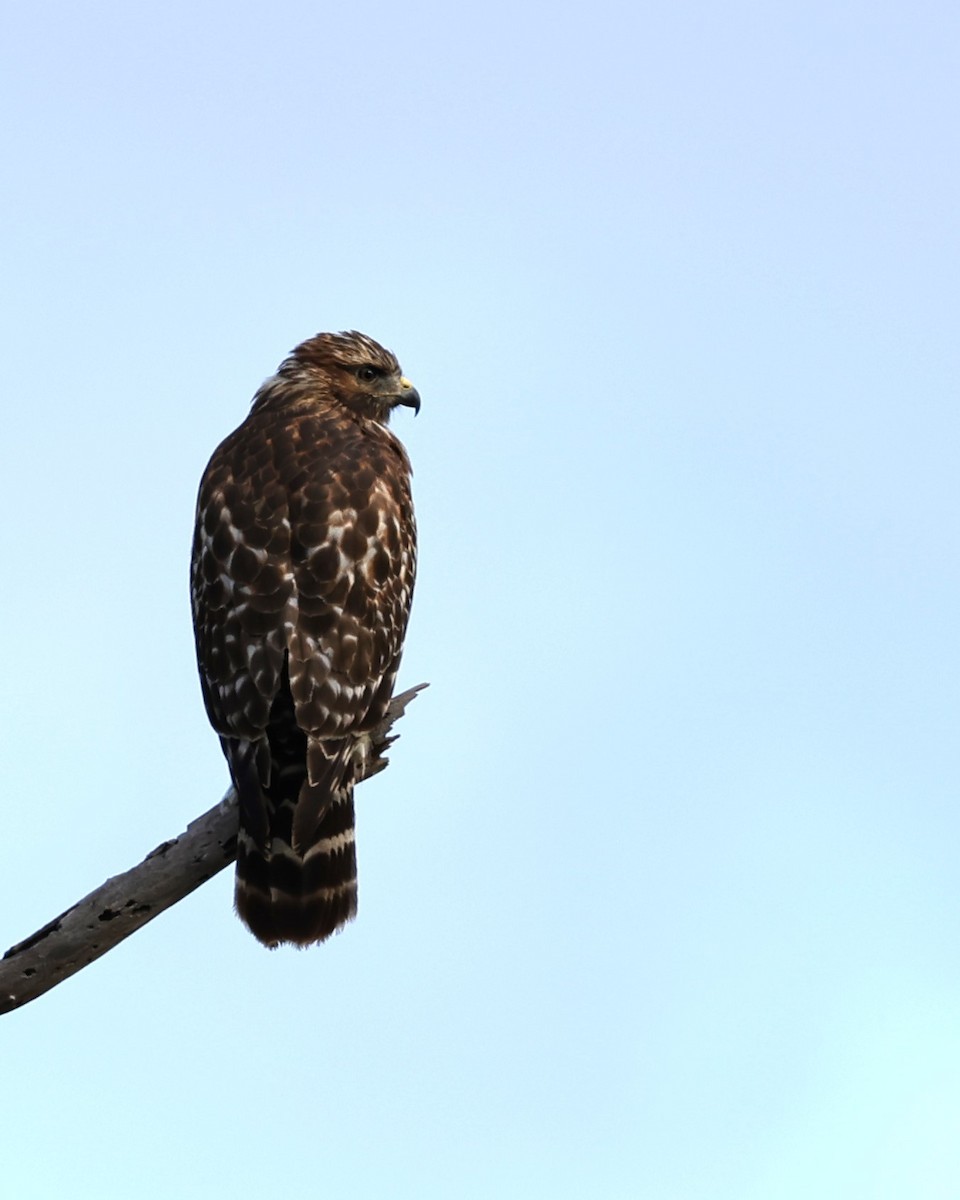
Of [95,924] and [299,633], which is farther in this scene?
[299,633]

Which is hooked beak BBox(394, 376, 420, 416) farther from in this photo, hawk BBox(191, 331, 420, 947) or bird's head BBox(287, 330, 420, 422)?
hawk BBox(191, 331, 420, 947)

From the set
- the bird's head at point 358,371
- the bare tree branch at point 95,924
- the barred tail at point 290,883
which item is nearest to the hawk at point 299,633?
the barred tail at point 290,883

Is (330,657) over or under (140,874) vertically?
over

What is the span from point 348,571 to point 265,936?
1.82 m

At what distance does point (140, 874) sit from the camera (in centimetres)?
770

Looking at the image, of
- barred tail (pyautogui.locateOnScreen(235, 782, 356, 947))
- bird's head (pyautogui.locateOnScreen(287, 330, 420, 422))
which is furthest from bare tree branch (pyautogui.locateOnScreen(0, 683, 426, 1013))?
bird's head (pyautogui.locateOnScreen(287, 330, 420, 422))

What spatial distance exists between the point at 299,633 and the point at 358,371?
266 cm

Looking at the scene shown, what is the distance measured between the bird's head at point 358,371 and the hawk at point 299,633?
87 centimetres

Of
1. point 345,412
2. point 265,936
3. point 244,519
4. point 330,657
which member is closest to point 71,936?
point 265,936

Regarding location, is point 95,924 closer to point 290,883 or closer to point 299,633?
point 290,883

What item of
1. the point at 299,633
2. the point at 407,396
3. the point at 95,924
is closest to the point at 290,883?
the point at 95,924

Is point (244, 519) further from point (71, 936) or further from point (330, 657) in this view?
point (71, 936)

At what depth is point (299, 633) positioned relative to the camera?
327 inches

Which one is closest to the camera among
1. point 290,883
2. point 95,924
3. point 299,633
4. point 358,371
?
point 95,924
